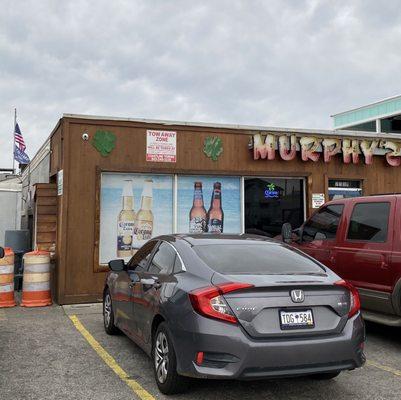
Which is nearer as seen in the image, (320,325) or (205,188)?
(320,325)

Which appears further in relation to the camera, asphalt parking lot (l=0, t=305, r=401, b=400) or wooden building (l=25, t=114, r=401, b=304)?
wooden building (l=25, t=114, r=401, b=304)

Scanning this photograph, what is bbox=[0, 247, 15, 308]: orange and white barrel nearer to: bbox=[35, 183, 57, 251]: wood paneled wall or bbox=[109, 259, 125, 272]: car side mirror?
bbox=[35, 183, 57, 251]: wood paneled wall

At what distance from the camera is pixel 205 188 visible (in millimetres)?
11305

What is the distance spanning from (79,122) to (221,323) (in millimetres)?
7039

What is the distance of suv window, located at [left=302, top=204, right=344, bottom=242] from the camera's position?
304 inches

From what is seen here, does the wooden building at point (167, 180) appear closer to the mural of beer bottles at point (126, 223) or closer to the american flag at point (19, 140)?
the mural of beer bottles at point (126, 223)

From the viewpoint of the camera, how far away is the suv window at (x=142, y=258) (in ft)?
19.7

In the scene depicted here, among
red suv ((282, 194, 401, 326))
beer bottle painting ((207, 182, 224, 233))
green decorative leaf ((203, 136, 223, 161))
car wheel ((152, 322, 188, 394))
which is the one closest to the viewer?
car wheel ((152, 322, 188, 394))

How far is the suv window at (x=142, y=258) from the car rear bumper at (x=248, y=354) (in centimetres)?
180

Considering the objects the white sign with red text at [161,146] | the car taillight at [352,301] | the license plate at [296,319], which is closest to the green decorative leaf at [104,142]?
the white sign with red text at [161,146]

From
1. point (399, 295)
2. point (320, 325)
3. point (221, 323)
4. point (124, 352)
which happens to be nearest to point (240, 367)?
point (221, 323)

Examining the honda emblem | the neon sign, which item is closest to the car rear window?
the honda emblem

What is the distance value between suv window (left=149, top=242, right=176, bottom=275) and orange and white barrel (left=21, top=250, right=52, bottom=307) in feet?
15.4

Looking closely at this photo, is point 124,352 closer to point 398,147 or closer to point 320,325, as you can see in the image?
point 320,325
